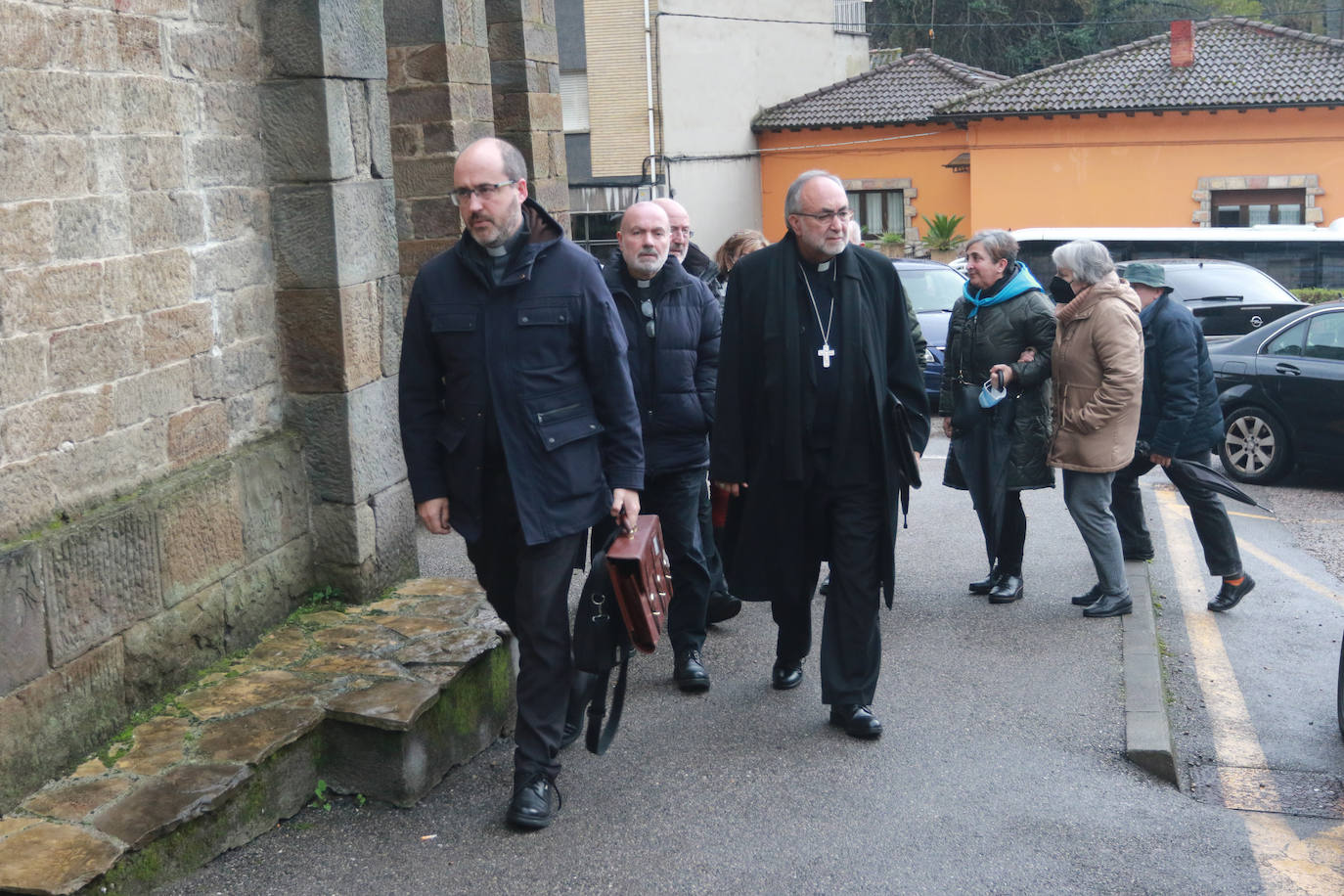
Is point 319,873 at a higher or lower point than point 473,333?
lower

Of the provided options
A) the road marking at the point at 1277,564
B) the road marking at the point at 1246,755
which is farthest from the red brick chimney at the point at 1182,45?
the road marking at the point at 1246,755

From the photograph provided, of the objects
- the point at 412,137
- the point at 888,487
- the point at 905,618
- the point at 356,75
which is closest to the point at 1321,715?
the point at 905,618

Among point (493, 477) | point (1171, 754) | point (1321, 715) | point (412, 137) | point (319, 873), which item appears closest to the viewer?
point (319, 873)

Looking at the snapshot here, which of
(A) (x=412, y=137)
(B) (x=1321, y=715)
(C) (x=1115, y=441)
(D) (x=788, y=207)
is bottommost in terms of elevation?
(B) (x=1321, y=715)

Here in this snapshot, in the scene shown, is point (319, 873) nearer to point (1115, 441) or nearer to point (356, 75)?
point (356, 75)

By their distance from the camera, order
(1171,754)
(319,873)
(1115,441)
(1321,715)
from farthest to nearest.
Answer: (1115,441) < (1321,715) < (1171,754) < (319,873)

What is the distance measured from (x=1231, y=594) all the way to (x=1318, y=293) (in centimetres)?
1181

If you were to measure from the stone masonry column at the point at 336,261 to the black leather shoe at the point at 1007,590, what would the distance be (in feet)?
10.3

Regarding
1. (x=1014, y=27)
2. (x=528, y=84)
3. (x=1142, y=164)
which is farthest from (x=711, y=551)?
(x=1014, y=27)

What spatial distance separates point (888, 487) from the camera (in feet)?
16.9

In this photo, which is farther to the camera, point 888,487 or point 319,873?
point 888,487

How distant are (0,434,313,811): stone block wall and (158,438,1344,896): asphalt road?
651mm

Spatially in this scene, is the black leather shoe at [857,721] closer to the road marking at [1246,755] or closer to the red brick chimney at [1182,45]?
the road marking at [1246,755]

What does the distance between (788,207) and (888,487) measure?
3.60ft
